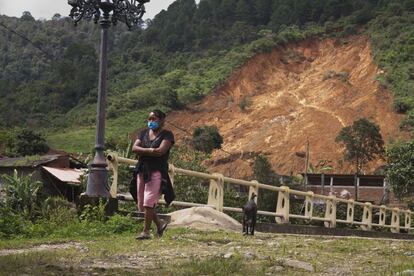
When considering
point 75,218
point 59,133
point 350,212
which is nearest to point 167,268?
point 75,218

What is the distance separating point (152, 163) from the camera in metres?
7.28

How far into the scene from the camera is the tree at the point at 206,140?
58938 mm

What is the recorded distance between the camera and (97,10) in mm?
10586

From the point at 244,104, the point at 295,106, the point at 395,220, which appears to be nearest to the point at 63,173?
the point at 395,220

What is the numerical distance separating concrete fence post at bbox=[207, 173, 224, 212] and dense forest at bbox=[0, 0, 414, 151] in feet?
164

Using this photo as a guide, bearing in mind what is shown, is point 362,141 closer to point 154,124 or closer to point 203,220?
point 203,220

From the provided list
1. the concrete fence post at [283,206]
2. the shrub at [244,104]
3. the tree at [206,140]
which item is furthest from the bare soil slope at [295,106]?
the concrete fence post at [283,206]

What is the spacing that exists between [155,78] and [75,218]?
8222cm

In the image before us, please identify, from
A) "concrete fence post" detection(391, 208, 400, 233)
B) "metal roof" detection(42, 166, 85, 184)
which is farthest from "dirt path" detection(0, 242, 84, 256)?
"metal roof" detection(42, 166, 85, 184)

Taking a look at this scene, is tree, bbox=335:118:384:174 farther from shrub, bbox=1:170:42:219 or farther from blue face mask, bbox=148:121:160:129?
blue face mask, bbox=148:121:160:129

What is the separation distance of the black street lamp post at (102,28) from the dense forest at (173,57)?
51305mm

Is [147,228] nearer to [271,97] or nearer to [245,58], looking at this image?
[271,97]

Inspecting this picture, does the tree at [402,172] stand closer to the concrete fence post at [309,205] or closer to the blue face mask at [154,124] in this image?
the concrete fence post at [309,205]

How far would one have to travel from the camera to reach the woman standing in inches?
284
